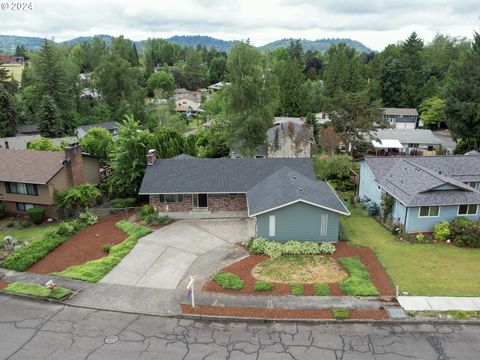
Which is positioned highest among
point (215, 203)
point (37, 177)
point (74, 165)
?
point (74, 165)

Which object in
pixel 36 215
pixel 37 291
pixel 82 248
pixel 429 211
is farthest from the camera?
pixel 36 215

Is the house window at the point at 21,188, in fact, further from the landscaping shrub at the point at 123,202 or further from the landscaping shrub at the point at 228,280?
the landscaping shrub at the point at 228,280

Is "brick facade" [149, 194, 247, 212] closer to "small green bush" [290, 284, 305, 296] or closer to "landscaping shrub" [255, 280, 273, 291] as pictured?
"landscaping shrub" [255, 280, 273, 291]

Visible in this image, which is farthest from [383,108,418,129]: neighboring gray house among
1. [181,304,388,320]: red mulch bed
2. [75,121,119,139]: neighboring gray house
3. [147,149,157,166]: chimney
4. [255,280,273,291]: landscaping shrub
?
[181,304,388,320]: red mulch bed

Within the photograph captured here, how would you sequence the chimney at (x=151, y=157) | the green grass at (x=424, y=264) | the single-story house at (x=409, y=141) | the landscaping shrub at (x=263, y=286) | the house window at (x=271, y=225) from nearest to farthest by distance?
the landscaping shrub at (x=263, y=286) < the green grass at (x=424, y=264) < the house window at (x=271, y=225) < the chimney at (x=151, y=157) < the single-story house at (x=409, y=141)

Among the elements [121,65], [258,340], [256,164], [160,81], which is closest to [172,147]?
[256,164]

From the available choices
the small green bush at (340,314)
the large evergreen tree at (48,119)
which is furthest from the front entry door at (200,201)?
the large evergreen tree at (48,119)

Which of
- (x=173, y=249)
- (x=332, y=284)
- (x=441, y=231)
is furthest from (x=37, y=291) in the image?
(x=441, y=231)

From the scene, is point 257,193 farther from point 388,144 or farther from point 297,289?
point 388,144
